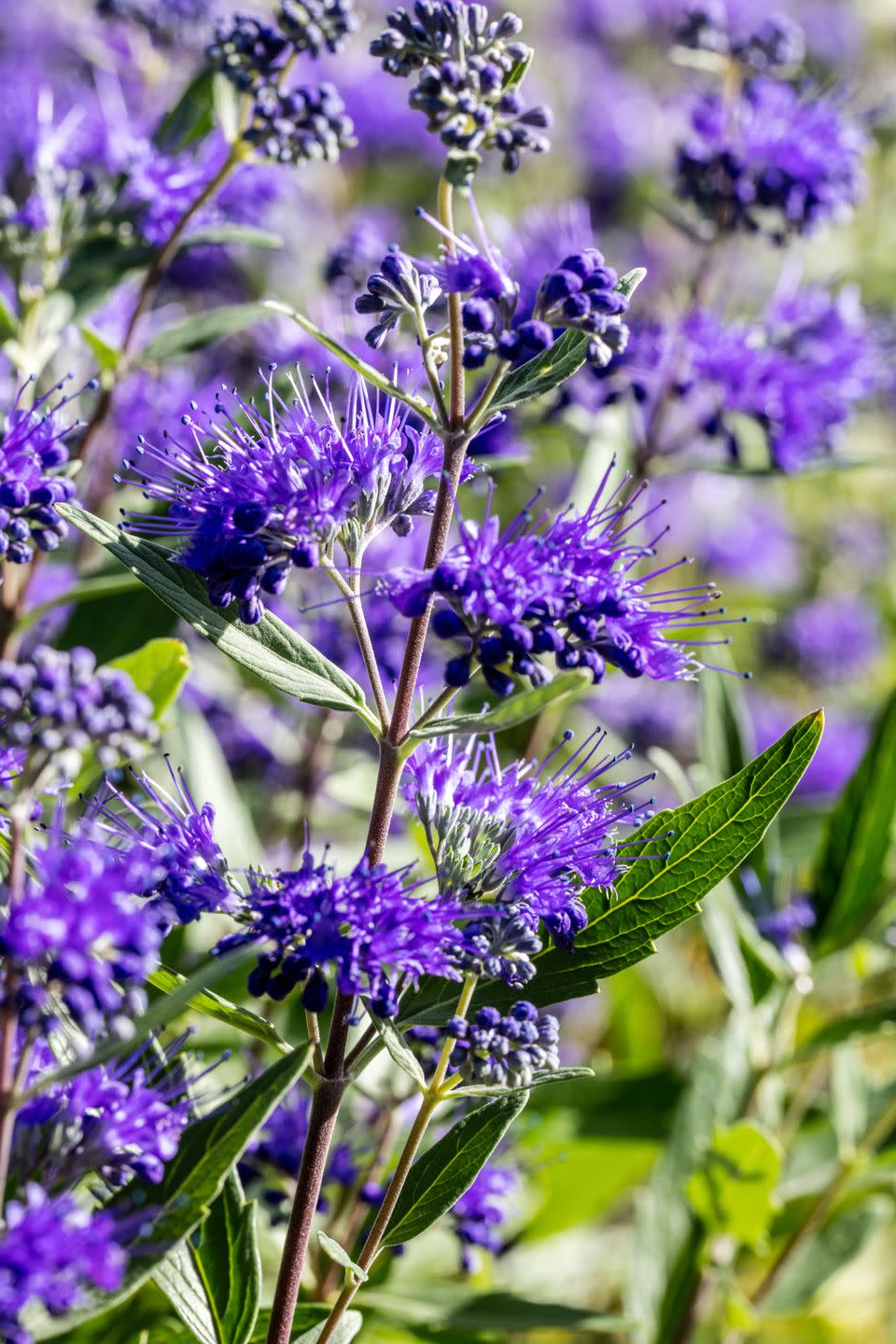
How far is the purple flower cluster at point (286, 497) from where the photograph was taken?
1.37m

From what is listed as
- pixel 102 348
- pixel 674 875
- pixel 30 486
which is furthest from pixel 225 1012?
pixel 102 348

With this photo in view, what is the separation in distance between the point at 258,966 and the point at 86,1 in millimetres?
4838

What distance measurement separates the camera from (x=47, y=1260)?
42.3 inches

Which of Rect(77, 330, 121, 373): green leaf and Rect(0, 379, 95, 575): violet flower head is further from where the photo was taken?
Rect(77, 330, 121, 373): green leaf

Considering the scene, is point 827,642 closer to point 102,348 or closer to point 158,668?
point 102,348

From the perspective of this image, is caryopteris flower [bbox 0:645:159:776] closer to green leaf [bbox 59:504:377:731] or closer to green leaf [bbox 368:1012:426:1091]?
green leaf [bbox 59:504:377:731]

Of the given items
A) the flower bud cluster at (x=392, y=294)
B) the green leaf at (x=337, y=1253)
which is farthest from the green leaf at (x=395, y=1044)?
the flower bud cluster at (x=392, y=294)

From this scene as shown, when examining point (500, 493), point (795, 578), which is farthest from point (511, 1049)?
point (795, 578)

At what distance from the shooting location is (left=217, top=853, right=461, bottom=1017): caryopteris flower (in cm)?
128

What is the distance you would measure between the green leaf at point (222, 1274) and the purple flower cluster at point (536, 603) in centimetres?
65

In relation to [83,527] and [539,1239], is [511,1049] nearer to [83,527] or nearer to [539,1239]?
[83,527]

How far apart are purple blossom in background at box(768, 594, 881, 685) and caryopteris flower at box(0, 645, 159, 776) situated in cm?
338

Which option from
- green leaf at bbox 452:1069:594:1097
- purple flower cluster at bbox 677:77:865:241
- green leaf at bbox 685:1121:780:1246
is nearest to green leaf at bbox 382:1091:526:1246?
green leaf at bbox 452:1069:594:1097

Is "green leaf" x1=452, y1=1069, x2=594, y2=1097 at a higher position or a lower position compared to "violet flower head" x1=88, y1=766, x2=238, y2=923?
lower
